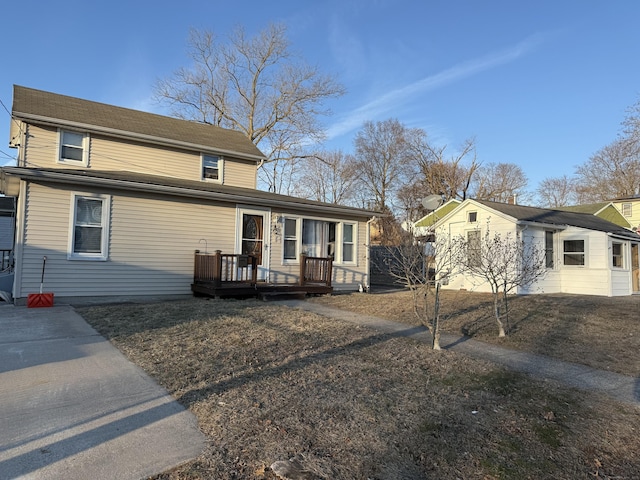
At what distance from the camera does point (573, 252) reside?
46.8 feet

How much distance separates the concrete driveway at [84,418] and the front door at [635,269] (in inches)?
657

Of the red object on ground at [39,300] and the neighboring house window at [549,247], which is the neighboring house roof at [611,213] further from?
the red object on ground at [39,300]

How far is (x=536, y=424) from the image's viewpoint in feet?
10.7

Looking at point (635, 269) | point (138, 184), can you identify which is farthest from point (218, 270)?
point (635, 269)

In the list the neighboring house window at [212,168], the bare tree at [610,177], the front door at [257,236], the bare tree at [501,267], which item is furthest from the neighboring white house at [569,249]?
the bare tree at [610,177]

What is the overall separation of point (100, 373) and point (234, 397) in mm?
1687

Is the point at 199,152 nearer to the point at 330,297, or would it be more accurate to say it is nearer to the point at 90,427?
the point at 330,297

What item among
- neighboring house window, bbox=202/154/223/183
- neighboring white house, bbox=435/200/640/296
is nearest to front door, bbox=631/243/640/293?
neighboring white house, bbox=435/200/640/296

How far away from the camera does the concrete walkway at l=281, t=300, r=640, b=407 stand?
13.9 ft

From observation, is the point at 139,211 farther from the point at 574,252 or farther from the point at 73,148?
the point at 574,252

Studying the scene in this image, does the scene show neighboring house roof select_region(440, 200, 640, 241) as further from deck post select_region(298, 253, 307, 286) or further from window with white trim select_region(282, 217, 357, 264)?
deck post select_region(298, 253, 307, 286)

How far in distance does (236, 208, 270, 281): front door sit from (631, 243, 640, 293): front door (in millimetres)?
13084

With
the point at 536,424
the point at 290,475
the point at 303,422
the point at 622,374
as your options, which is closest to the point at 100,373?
the point at 303,422

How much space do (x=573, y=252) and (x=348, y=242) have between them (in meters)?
8.08
